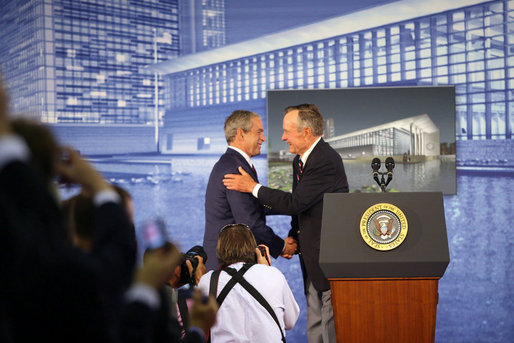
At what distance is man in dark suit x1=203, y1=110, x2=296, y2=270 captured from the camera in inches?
130

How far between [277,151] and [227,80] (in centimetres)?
91

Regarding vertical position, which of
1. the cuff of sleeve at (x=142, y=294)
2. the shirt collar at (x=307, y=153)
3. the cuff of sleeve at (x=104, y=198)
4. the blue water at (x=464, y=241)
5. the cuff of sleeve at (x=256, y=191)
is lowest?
the blue water at (x=464, y=241)

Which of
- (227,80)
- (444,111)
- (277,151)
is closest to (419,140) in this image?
(444,111)

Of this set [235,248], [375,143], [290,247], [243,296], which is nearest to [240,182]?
[290,247]

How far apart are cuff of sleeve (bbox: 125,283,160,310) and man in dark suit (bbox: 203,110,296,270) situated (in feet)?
8.02

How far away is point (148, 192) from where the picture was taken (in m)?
5.07

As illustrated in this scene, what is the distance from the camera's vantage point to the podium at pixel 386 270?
8.21 ft

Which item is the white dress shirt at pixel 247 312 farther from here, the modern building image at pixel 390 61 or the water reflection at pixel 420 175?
the modern building image at pixel 390 61

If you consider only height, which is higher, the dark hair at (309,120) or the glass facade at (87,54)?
the glass facade at (87,54)

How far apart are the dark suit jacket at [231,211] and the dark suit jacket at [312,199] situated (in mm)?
135

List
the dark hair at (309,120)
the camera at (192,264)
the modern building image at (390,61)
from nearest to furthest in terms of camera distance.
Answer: the camera at (192,264) → the dark hair at (309,120) → the modern building image at (390,61)

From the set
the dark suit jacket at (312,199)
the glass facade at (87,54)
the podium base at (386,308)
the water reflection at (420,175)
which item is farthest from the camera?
the glass facade at (87,54)

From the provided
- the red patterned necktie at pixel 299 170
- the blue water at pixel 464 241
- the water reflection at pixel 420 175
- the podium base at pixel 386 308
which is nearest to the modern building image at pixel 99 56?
the blue water at pixel 464 241

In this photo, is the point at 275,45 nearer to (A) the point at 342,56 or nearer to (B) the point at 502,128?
(A) the point at 342,56
